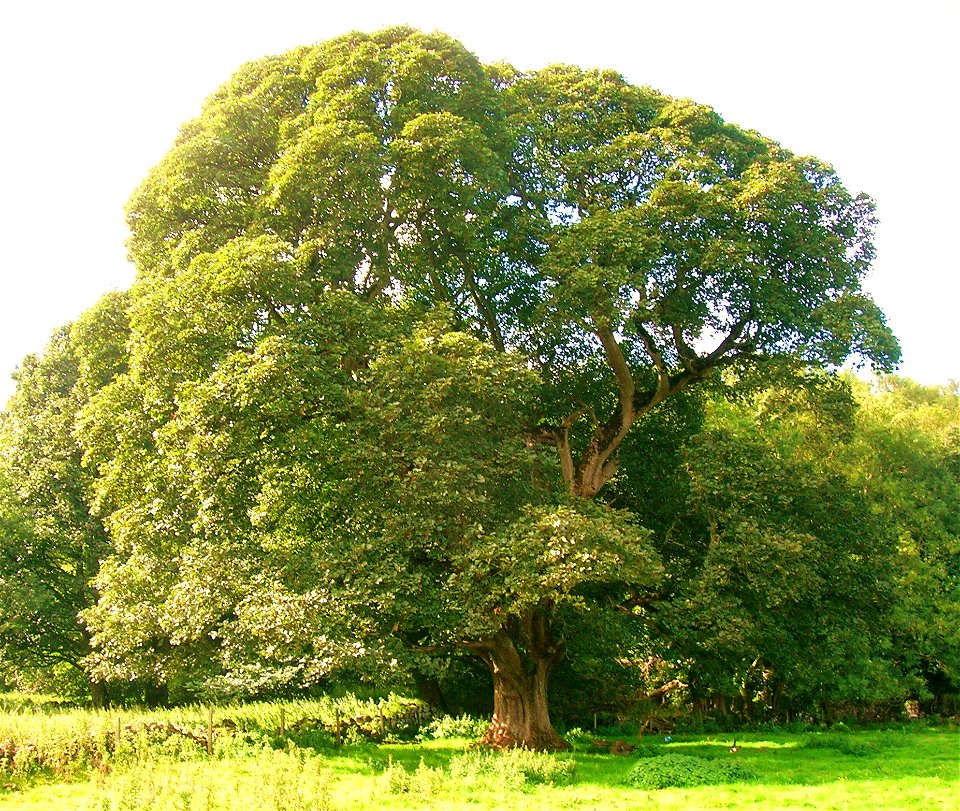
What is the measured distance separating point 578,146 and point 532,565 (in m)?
10.9

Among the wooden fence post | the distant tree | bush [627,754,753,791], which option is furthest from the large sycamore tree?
the distant tree

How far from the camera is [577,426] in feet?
73.7

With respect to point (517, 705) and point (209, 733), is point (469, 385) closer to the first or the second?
point (517, 705)

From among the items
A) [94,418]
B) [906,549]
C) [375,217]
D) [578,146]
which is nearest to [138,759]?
[94,418]

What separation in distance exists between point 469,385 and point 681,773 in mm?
7957

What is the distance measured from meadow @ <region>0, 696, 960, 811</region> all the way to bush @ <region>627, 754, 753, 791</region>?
33 mm

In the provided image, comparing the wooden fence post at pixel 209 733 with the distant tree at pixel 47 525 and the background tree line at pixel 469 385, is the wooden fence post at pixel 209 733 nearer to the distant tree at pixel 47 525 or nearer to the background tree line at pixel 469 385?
the background tree line at pixel 469 385

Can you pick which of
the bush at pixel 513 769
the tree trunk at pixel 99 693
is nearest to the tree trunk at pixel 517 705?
the bush at pixel 513 769

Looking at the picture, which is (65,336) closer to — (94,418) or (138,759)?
(94,418)

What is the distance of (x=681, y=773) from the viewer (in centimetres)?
1488

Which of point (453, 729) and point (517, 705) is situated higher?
point (517, 705)

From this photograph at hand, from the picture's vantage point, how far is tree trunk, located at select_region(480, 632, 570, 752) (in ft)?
60.8

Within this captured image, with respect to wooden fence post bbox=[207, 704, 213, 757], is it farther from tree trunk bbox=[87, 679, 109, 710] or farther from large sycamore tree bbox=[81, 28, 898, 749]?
tree trunk bbox=[87, 679, 109, 710]

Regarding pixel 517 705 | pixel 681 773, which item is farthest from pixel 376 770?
pixel 681 773
